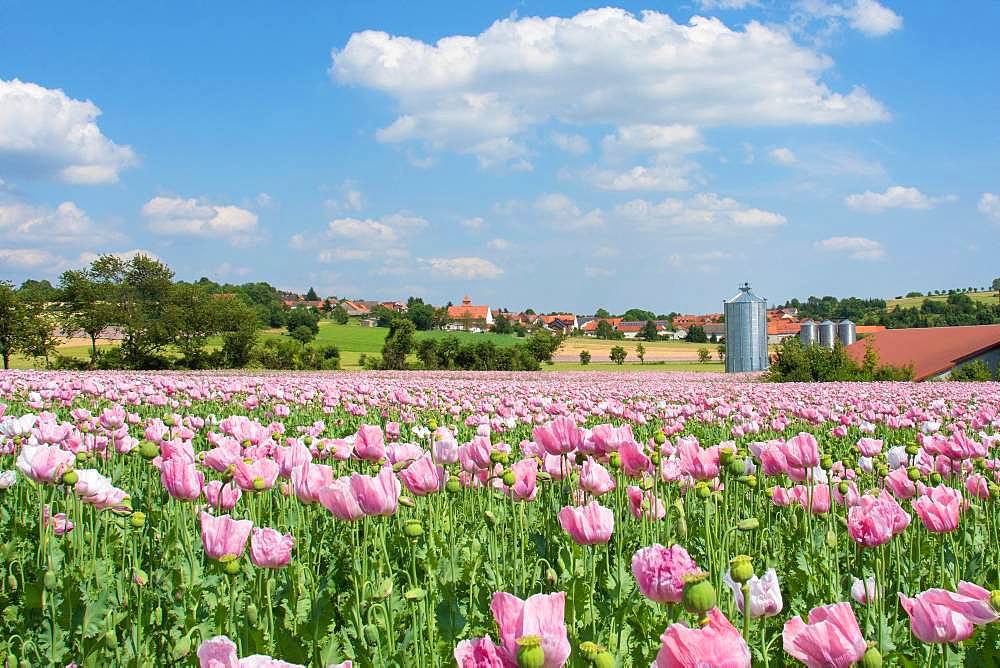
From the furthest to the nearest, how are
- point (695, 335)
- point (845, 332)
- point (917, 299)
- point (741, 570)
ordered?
point (917, 299) < point (695, 335) < point (845, 332) < point (741, 570)

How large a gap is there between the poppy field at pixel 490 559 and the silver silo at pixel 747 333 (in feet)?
161

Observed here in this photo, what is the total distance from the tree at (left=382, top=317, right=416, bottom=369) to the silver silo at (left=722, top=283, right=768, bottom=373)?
873 inches

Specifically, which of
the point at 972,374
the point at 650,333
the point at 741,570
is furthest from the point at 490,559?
the point at 650,333

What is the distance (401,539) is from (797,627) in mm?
3012

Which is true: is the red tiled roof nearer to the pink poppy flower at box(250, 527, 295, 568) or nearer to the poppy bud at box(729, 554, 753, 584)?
the pink poppy flower at box(250, 527, 295, 568)

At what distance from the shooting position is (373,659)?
265 cm

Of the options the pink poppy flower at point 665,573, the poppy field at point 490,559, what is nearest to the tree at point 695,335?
the poppy field at point 490,559

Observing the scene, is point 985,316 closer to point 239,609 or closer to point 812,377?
point 812,377

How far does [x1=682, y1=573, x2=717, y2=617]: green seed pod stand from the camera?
5.53 ft

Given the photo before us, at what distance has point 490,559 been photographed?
3922mm

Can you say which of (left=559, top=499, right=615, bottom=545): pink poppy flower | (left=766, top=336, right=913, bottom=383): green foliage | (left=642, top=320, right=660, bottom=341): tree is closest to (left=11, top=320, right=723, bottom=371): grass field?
(left=642, top=320, right=660, bottom=341): tree

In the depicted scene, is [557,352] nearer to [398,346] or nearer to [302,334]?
[302,334]

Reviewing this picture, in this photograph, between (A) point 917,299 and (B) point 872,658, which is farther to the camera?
(A) point 917,299

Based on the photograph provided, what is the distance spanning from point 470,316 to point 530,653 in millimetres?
Result: 169717
